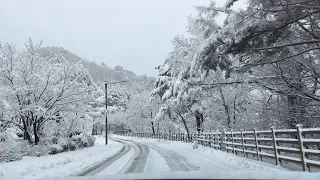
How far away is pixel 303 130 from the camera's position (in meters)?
9.29

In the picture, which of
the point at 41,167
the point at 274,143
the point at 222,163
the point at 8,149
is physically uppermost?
the point at 274,143

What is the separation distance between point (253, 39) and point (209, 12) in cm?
226

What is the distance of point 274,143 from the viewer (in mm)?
11453

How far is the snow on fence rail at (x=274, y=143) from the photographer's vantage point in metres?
9.26

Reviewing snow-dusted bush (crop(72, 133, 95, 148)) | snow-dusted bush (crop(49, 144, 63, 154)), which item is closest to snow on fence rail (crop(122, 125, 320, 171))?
snow-dusted bush (crop(72, 133, 95, 148))

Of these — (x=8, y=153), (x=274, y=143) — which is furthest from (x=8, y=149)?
(x=274, y=143)

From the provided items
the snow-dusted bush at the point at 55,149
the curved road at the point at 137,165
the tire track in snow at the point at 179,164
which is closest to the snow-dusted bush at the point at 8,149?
the snow-dusted bush at the point at 55,149

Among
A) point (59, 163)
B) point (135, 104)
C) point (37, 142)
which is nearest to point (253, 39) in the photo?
point (59, 163)

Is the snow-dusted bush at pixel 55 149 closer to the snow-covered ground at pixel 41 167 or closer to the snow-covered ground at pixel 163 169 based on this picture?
the snow-covered ground at pixel 41 167

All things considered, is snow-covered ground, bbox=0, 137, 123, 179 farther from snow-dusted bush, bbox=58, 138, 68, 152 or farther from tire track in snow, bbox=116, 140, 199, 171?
snow-dusted bush, bbox=58, 138, 68, 152

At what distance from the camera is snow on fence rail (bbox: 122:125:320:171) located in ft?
30.4

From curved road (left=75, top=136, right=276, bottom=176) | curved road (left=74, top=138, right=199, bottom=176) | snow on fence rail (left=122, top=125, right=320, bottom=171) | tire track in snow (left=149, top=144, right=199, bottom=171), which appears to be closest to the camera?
snow on fence rail (left=122, top=125, right=320, bottom=171)

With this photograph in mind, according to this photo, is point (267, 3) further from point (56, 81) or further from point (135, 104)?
point (135, 104)

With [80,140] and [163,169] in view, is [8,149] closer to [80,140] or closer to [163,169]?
[163,169]
